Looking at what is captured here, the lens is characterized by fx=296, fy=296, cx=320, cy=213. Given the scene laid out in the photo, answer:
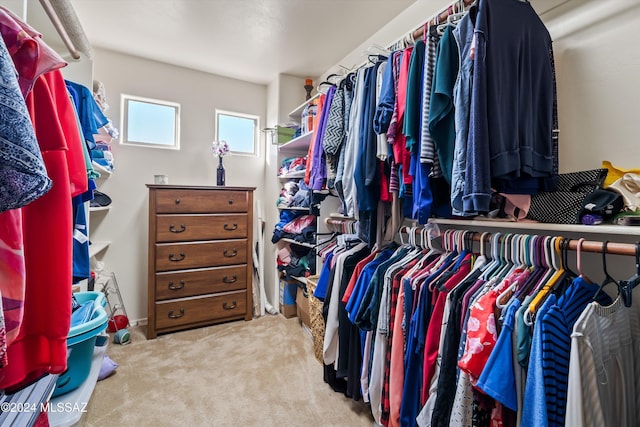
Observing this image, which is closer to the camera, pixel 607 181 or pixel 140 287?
pixel 607 181

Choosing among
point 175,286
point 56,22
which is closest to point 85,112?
point 56,22

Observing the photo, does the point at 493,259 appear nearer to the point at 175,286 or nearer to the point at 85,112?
the point at 85,112

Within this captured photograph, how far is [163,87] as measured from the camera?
279 centimetres

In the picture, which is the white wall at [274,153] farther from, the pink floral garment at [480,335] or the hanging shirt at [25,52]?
the hanging shirt at [25,52]

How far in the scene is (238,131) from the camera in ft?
10.5

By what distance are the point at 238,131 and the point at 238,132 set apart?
0.04 feet

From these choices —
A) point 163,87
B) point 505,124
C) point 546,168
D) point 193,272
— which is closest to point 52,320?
point 505,124

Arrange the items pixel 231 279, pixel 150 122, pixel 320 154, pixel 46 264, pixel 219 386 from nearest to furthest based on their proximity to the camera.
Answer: pixel 46 264
pixel 320 154
pixel 219 386
pixel 231 279
pixel 150 122

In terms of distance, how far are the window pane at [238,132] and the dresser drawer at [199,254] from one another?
1094mm

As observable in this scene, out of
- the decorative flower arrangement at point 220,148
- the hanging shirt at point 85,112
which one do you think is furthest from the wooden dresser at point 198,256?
the hanging shirt at point 85,112

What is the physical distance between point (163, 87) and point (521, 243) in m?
3.09

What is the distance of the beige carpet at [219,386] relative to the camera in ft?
5.14

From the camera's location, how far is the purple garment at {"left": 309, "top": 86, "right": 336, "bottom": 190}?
1.71m

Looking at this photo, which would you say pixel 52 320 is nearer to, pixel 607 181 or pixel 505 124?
pixel 505 124
